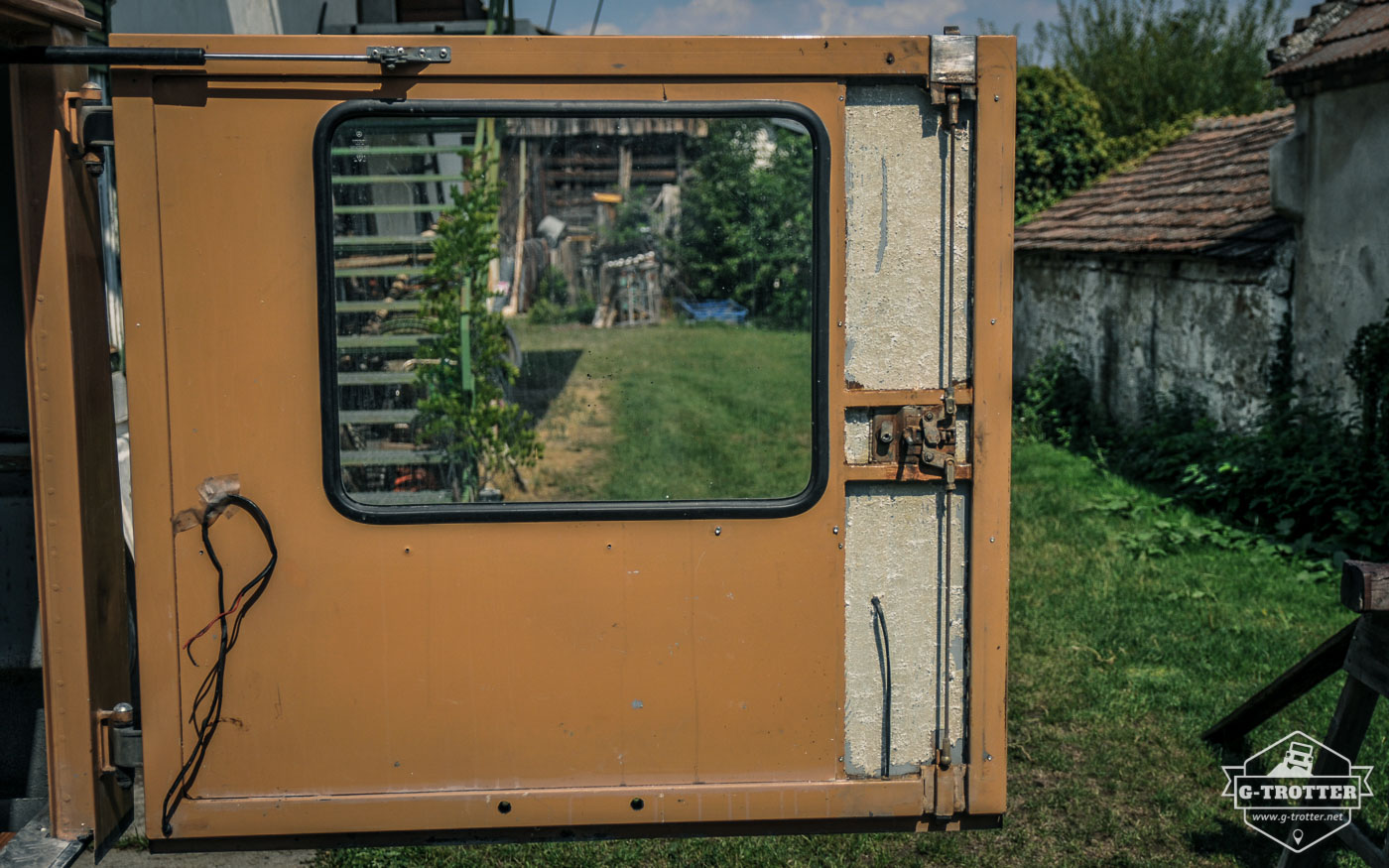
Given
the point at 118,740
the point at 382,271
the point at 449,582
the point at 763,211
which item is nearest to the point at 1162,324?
the point at 382,271

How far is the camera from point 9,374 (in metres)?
3.09

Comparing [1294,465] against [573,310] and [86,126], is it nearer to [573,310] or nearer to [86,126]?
[573,310]

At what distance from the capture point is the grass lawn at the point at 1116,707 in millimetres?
4016

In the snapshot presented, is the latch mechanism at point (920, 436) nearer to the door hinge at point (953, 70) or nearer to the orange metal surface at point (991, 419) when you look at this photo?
the orange metal surface at point (991, 419)

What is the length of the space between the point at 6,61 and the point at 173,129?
0.33 m

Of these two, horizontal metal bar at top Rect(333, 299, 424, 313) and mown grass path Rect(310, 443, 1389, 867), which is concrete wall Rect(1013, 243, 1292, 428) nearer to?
mown grass path Rect(310, 443, 1389, 867)

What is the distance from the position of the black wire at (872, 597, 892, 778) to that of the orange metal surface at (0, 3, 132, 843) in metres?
1.71

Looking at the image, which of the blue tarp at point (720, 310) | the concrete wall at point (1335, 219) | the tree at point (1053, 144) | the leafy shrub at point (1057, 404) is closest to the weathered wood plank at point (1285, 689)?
the blue tarp at point (720, 310)

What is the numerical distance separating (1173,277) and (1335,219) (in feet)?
6.65

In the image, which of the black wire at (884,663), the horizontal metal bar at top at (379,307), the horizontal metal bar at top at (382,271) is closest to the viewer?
the black wire at (884,663)

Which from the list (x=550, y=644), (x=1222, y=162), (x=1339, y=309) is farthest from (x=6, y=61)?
(x=1222, y=162)

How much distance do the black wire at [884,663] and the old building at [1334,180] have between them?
20.7 ft

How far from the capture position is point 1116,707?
518 cm

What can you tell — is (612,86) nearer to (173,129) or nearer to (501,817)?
(173,129)
